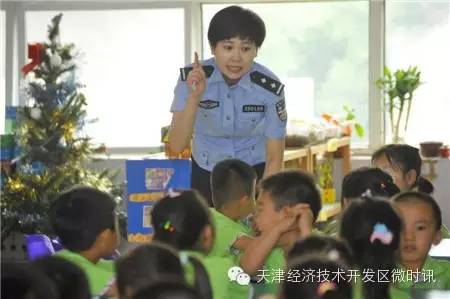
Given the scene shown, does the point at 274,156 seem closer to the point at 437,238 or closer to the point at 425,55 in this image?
the point at 437,238

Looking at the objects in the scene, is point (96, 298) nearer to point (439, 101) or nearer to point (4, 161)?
point (4, 161)

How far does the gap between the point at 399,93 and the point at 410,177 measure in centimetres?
261

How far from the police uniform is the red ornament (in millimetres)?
2553


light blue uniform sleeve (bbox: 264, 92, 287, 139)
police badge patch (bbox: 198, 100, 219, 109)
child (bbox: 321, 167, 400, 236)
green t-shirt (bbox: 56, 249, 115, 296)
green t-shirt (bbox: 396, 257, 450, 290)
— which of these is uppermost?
police badge patch (bbox: 198, 100, 219, 109)

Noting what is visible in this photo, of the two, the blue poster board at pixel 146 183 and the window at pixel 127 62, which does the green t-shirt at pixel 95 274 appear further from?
the window at pixel 127 62

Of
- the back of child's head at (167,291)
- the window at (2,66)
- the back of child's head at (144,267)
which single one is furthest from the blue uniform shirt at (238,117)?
the window at (2,66)

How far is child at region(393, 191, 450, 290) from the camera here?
2.50m

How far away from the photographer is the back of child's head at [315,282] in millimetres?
1655

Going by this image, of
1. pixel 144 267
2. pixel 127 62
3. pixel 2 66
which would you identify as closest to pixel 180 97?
pixel 144 267

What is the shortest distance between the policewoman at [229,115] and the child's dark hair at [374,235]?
2.83 feet

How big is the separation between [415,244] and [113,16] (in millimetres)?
3803

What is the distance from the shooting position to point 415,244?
2527 mm

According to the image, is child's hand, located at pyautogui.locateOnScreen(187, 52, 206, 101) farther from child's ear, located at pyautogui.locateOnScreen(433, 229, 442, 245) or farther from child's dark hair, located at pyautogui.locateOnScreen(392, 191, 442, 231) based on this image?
child's ear, located at pyautogui.locateOnScreen(433, 229, 442, 245)

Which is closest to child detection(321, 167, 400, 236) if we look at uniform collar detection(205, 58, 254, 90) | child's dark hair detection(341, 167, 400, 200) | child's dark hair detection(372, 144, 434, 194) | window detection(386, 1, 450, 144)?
child's dark hair detection(341, 167, 400, 200)
